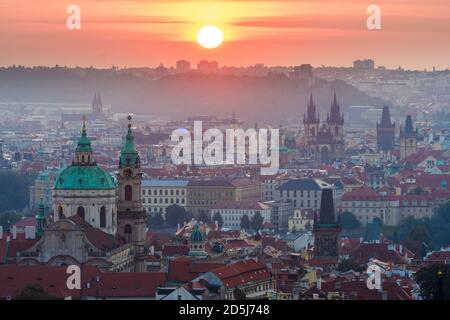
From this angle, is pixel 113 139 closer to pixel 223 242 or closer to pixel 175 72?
pixel 175 72

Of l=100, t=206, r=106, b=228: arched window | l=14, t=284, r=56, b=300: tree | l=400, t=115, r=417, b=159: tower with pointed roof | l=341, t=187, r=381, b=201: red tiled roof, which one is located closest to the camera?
l=14, t=284, r=56, b=300: tree

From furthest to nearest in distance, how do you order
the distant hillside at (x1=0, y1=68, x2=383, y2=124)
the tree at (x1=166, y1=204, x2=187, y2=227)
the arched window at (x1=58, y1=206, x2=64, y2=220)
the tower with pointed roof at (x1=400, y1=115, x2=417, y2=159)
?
1. the distant hillside at (x1=0, y1=68, x2=383, y2=124)
2. the tower with pointed roof at (x1=400, y1=115, x2=417, y2=159)
3. the tree at (x1=166, y1=204, x2=187, y2=227)
4. the arched window at (x1=58, y1=206, x2=64, y2=220)

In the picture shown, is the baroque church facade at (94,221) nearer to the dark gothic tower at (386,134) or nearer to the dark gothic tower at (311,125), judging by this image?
the dark gothic tower at (311,125)

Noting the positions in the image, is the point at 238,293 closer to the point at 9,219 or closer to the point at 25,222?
the point at 25,222

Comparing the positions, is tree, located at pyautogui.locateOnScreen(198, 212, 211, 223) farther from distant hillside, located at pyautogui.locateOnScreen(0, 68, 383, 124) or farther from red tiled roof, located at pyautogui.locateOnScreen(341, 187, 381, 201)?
distant hillside, located at pyautogui.locateOnScreen(0, 68, 383, 124)

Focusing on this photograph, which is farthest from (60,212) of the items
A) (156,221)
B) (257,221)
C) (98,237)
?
(257,221)

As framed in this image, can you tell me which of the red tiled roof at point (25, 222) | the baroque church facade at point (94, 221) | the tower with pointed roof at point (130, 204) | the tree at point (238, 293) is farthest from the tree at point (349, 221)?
the tree at point (238, 293)

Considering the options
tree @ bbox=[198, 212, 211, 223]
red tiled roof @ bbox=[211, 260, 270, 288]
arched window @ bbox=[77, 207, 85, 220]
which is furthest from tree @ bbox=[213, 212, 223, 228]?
red tiled roof @ bbox=[211, 260, 270, 288]
